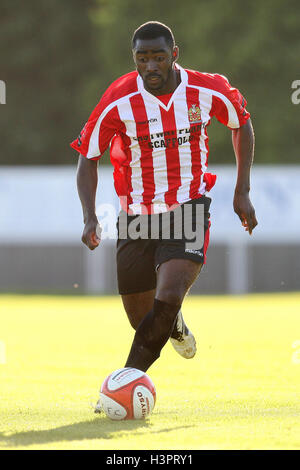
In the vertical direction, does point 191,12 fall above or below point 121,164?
above

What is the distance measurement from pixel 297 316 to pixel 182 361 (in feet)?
17.2

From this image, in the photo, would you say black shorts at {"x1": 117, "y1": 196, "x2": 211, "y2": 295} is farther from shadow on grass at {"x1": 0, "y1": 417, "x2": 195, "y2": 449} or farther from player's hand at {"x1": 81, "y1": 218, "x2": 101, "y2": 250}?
shadow on grass at {"x1": 0, "y1": 417, "x2": 195, "y2": 449}

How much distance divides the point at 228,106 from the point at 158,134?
48 cm

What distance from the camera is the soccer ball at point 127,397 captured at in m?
5.59

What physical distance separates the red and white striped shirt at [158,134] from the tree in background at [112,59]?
26688 millimetres

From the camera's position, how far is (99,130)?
6.28 m

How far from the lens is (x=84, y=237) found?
595cm

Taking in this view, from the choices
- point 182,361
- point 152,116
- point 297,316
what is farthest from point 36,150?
point 152,116

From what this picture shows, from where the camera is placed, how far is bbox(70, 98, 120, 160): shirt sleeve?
6.24 m

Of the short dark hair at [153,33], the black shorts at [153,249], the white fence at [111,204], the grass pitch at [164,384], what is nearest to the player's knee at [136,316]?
the black shorts at [153,249]

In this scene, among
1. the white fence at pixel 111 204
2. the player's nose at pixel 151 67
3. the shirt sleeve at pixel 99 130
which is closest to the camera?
the player's nose at pixel 151 67

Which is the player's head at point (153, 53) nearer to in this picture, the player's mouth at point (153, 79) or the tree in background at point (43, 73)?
the player's mouth at point (153, 79)

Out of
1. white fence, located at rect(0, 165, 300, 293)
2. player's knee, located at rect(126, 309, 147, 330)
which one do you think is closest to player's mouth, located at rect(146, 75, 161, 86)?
player's knee, located at rect(126, 309, 147, 330)

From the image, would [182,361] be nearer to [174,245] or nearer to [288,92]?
[174,245]
